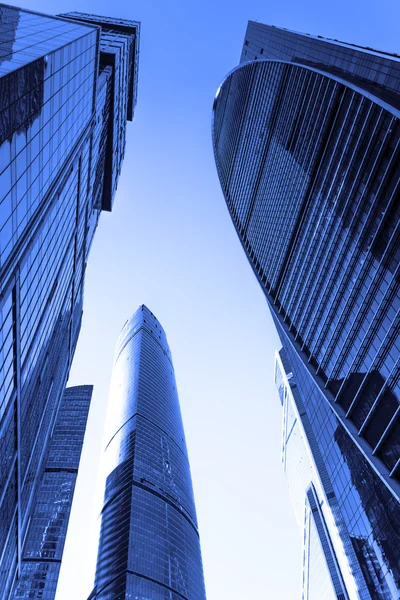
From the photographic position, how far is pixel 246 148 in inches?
4008

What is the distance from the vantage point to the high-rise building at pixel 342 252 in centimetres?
4900

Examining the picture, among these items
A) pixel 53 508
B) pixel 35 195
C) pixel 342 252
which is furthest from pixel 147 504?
pixel 35 195

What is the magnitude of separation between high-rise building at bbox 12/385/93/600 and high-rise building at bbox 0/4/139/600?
172ft

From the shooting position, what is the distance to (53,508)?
Result: 133125 millimetres

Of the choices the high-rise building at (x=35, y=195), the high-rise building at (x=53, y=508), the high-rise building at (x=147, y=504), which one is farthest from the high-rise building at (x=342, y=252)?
the high-rise building at (x=53, y=508)

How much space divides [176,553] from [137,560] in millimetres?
11225

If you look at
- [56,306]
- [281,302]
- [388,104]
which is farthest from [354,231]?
[56,306]

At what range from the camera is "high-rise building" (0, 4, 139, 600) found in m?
31.2

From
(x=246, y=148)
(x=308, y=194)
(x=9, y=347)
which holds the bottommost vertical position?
(x=9, y=347)

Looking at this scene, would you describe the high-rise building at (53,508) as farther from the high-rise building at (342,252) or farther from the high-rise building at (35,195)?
the high-rise building at (342,252)

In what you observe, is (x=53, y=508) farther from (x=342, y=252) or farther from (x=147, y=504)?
(x=342, y=252)

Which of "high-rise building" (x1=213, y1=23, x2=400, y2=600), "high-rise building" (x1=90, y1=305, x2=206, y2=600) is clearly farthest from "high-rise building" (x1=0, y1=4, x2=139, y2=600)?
"high-rise building" (x1=90, y1=305, x2=206, y2=600)

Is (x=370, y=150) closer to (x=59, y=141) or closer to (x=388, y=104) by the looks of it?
(x=388, y=104)

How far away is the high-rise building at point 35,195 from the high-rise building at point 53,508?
5236 centimetres
